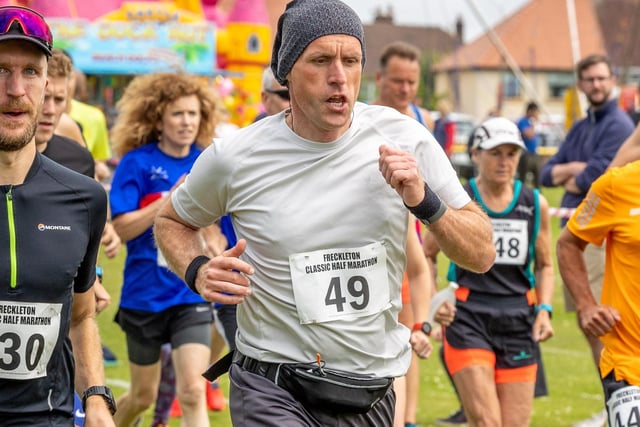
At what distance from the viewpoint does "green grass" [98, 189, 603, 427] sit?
29.1 feet

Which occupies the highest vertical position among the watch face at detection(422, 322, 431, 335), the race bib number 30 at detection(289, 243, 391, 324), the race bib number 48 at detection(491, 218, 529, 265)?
the race bib number 30 at detection(289, 243, 391, 324)

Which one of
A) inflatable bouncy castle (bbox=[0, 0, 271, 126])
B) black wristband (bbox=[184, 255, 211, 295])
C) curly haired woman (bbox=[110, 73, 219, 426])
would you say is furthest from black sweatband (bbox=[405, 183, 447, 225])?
inflatable bouncy castle (bbox=[0, 0, 271, 126])

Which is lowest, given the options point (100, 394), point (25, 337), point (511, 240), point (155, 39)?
point (100, 394)

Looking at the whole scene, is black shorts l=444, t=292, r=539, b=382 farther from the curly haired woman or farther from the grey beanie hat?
the grey beanie hat

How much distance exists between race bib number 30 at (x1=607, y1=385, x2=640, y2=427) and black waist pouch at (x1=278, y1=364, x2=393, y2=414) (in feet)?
4.51

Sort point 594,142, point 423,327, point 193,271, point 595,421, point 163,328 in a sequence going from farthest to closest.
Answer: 1. point 594,142
2. point 595,421
3. point 163,328
4. point 423,327
5. point 193,271

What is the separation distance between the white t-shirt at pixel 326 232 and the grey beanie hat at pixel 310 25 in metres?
0.28

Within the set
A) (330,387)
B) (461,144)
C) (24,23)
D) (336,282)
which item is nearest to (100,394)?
(330,387)

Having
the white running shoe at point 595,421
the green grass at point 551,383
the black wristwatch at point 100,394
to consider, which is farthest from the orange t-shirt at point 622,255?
the green grass at point 551,383

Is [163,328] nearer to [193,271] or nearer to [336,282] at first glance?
[193,271]

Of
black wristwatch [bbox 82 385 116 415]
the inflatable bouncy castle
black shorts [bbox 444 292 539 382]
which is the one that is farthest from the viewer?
the inflatable bouncy castle

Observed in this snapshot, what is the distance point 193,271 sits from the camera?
410 centimetres

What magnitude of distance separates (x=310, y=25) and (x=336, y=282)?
886 millimetres

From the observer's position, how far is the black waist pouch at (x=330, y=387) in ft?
12.8
